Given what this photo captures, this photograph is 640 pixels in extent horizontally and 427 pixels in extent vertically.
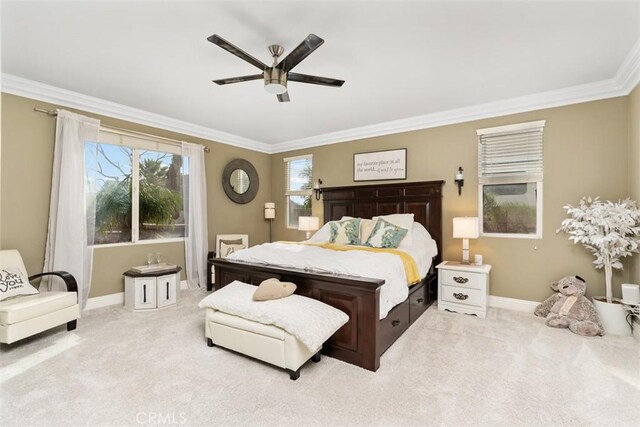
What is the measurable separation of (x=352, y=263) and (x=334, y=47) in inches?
75.6

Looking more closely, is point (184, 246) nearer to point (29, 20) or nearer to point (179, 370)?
point (179, 370)

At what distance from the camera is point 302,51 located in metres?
2.09

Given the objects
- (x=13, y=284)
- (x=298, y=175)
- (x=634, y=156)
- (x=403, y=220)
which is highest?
(x=298, y=175)

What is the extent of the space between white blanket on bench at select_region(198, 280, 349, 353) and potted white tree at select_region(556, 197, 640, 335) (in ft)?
9.02

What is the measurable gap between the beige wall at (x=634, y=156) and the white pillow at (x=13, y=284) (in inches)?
241

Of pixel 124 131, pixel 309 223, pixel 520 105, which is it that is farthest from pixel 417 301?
pixel 124 131

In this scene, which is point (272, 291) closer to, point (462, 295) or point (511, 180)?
point (462, 295)

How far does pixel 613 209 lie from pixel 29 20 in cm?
536

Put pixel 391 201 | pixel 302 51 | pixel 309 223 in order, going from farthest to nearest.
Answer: pixel 309 223 < pixel 391 201 < pixel 302 51

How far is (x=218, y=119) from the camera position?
177 inches

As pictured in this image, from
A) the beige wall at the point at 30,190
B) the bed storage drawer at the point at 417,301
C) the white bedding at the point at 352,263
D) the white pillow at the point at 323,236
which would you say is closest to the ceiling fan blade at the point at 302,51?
the white bedding at the point at 352,263

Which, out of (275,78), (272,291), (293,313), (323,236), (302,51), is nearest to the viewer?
(302,51)

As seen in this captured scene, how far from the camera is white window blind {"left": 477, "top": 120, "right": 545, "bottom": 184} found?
3.65 metres

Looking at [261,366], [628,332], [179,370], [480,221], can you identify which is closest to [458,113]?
[480,221]
